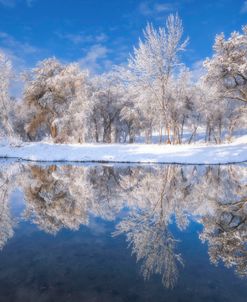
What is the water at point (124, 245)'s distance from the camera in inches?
192

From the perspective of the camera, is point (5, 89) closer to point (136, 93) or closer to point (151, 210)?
point (136, 93)

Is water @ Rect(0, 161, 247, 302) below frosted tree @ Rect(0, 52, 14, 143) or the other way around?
below

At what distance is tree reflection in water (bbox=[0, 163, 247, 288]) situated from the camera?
6.37 metres

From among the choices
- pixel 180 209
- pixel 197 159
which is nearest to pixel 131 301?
pixel 180 209

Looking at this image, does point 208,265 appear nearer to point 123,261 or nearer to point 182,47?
point 123,261

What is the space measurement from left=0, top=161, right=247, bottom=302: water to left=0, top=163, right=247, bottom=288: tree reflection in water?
3cm

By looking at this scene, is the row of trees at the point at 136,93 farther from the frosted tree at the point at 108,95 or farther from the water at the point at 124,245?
the water at the point at 124,245

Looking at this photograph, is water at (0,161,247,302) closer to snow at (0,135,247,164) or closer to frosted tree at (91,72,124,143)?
snow at (0,135,247,164)

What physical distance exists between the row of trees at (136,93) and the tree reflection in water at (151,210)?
1693 centimetres

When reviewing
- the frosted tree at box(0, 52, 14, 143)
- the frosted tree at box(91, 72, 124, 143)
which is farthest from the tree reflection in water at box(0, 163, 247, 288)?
the frosted tree at box(91, 72, 124, 143)

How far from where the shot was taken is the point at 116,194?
1267 centimetres

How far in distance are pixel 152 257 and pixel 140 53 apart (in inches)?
1223

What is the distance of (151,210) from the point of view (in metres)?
9.77

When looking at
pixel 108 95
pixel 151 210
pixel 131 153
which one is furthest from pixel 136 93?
pixel 151 210
